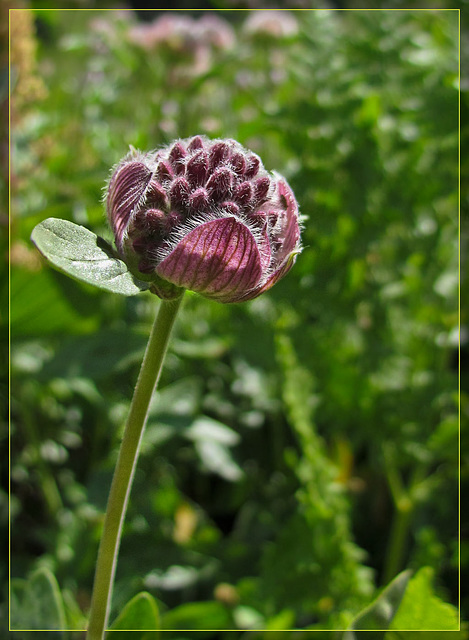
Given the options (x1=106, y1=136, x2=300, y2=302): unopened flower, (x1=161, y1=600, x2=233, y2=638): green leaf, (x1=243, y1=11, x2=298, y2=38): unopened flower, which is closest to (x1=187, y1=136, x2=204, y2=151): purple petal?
(x1=106, y1=136, x2=300, y2=302): unopened flower

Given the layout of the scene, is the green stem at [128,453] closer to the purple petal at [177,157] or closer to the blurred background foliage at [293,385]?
the purple petal at [177,157]

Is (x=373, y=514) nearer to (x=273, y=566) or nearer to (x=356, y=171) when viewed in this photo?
(x=273, y=566)

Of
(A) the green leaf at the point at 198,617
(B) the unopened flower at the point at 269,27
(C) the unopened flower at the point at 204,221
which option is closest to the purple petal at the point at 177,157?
(C) the unopened flower at the point at 204,221

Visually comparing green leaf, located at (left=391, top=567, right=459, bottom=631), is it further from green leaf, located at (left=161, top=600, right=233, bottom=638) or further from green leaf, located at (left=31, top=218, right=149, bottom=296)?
green leaf, located at (left=31, top=218, right=149, bottom=296)

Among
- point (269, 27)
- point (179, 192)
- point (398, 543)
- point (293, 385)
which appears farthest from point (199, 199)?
point (269, 27)

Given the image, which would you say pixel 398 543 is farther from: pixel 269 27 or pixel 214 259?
pixel 269 27

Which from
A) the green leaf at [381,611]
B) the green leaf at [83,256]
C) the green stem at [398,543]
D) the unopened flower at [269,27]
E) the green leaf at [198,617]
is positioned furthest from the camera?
the unopened flower at [269,27]
